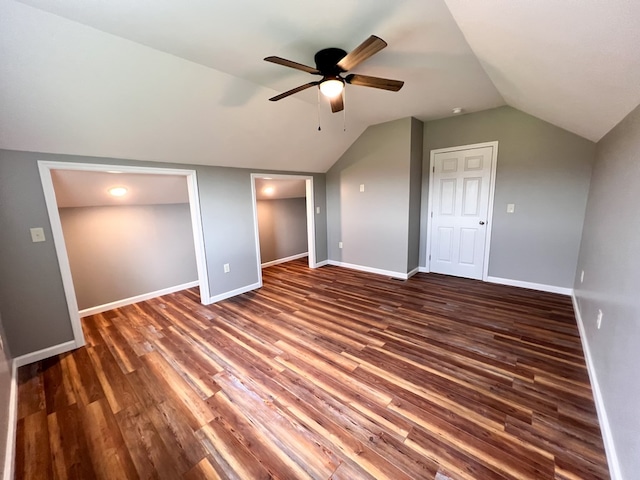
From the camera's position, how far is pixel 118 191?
296 cm

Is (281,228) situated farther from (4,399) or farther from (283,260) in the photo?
(4,399)

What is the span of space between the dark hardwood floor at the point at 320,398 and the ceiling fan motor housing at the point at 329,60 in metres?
2.30

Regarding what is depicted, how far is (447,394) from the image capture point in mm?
1717

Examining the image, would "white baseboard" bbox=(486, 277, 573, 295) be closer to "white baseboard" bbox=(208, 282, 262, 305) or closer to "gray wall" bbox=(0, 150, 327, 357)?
"white baseboard" bbox=(208, 282, 262, 305)

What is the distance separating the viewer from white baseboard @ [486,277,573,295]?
322 centimetres

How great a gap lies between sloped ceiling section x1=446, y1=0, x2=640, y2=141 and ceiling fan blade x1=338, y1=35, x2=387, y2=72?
1.43 feet

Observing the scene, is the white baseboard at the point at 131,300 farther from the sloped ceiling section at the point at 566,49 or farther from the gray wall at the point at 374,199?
the sloped ceiling section at the point at 566,49

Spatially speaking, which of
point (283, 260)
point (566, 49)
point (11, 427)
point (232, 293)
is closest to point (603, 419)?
point (566, 49)

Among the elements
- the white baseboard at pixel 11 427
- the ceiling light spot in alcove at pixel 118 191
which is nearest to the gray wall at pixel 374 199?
the ceiling light spot in alcove at pixel 118 191

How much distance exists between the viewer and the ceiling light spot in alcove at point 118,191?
2.90 metres

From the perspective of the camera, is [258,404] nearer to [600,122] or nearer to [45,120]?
[45,120]

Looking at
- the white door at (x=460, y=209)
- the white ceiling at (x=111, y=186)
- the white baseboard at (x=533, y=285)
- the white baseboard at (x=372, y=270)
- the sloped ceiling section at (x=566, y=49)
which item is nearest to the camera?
the sloped ceiling section at (x=566, y=49)

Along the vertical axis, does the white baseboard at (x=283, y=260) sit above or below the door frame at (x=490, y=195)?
below

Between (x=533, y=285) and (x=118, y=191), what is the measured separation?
5500mm
